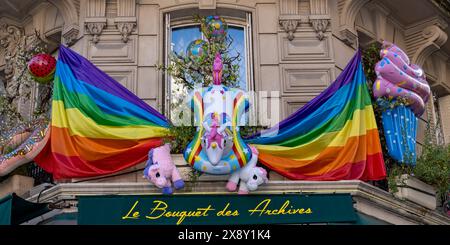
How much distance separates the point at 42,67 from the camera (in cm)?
1257

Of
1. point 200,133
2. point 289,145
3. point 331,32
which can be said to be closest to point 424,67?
point 331,32

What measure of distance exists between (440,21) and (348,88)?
12.3ft

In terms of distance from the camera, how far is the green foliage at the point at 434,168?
12.6 m

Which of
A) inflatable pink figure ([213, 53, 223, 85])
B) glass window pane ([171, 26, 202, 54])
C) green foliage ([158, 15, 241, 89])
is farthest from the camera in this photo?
glass window pane ([171, 26, 202, 54])

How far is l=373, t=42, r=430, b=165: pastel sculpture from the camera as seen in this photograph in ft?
41.2

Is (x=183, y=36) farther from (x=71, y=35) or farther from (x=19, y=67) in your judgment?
(x=19, y=67)

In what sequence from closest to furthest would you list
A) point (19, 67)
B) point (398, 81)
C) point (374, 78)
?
point (398, 81)
point (374, 78)
point (19, 67)

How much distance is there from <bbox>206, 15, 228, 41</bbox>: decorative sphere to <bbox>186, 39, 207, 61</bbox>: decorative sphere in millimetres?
208

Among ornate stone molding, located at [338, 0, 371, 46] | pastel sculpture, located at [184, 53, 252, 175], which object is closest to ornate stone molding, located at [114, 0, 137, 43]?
pastel sculpture, located at [184, 53, 252, 175]

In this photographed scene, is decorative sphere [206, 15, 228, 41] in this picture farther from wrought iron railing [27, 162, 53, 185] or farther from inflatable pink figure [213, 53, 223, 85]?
wrought iron railing [27, 162, 53, 185]

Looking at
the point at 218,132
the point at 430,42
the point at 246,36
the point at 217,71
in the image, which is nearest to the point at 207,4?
the point at 246,36

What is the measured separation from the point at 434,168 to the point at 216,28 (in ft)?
14.4

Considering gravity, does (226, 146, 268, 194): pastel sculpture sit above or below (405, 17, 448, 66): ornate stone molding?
below

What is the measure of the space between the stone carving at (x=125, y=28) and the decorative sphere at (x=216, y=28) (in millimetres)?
1382
